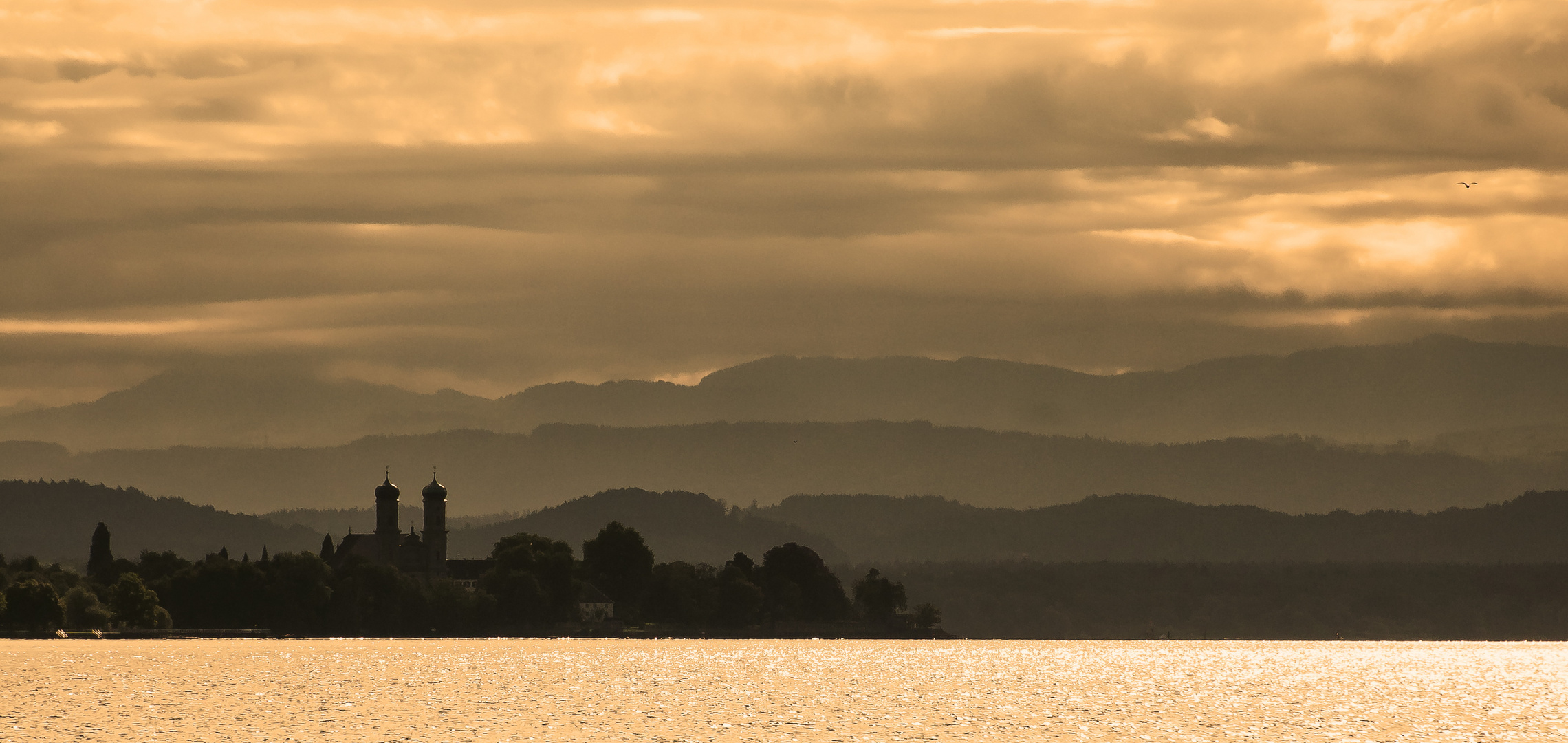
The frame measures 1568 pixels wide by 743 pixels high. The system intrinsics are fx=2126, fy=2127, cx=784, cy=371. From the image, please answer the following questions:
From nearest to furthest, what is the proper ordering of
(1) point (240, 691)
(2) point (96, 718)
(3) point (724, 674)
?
(2) point (96, 718), (1) point (240, 691), (3) point (724, 674)

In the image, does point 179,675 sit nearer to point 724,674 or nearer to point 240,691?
point 240,691

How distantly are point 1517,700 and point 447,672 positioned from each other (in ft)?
283

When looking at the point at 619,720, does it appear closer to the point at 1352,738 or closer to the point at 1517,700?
the point at 1352,738

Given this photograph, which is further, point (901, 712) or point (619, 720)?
point (901, 712)

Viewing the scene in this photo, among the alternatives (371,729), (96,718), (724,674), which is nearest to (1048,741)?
(371,729)

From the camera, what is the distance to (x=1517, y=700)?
155875 millimetres

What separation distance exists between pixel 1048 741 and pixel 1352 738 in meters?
17.7

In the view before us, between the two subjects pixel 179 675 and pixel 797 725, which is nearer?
pixel 797 725

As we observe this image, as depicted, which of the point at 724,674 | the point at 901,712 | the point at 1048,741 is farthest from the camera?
the point at 724,674

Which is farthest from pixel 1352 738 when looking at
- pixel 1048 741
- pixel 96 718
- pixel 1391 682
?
pixel 1391 682

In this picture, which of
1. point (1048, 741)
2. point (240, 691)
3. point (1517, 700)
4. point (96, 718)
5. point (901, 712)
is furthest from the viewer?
point (1517, 700)

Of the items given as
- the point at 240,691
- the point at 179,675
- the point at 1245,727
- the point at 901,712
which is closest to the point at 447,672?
the point at 179,675

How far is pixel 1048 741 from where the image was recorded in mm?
104062

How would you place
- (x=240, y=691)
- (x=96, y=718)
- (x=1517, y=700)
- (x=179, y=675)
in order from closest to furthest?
(x=96, y=718) < (x=240, y=691) < (x=1517, y=700) < (x=179, y=675)
